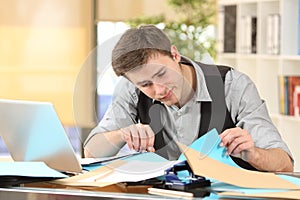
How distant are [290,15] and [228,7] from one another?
0.92 m

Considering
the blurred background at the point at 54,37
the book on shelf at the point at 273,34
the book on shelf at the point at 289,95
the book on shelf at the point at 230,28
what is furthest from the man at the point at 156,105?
the blurred background at the point at 54,37

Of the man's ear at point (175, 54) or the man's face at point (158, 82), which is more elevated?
the man's ear at point (175, 54)

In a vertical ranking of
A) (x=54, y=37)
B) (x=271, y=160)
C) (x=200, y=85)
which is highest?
(x=54, y=37)

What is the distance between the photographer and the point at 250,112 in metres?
2.52

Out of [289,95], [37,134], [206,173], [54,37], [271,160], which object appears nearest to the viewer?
[206,173]

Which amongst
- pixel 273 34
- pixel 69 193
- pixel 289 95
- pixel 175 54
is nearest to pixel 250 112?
pixel 175 54

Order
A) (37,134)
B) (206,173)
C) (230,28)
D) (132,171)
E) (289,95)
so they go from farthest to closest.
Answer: (230,28) < (289,95) < (37,134) < (132,171) < (206,173)

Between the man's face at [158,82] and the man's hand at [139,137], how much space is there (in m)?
0.09

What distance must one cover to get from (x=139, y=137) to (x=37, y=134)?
279 millimetres

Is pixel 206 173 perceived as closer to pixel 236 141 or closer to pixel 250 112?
pixel 236 141

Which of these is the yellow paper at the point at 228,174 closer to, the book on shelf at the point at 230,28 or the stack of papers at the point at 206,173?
the stack of papers at the point at 206,173

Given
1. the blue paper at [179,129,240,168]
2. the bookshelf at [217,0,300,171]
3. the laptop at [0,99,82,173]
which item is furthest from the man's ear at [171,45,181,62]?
the bookshelf at [217,0,300,171]

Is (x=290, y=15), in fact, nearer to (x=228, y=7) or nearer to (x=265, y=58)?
(x=265, y=58)

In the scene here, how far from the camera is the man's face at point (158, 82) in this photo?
1.90m
